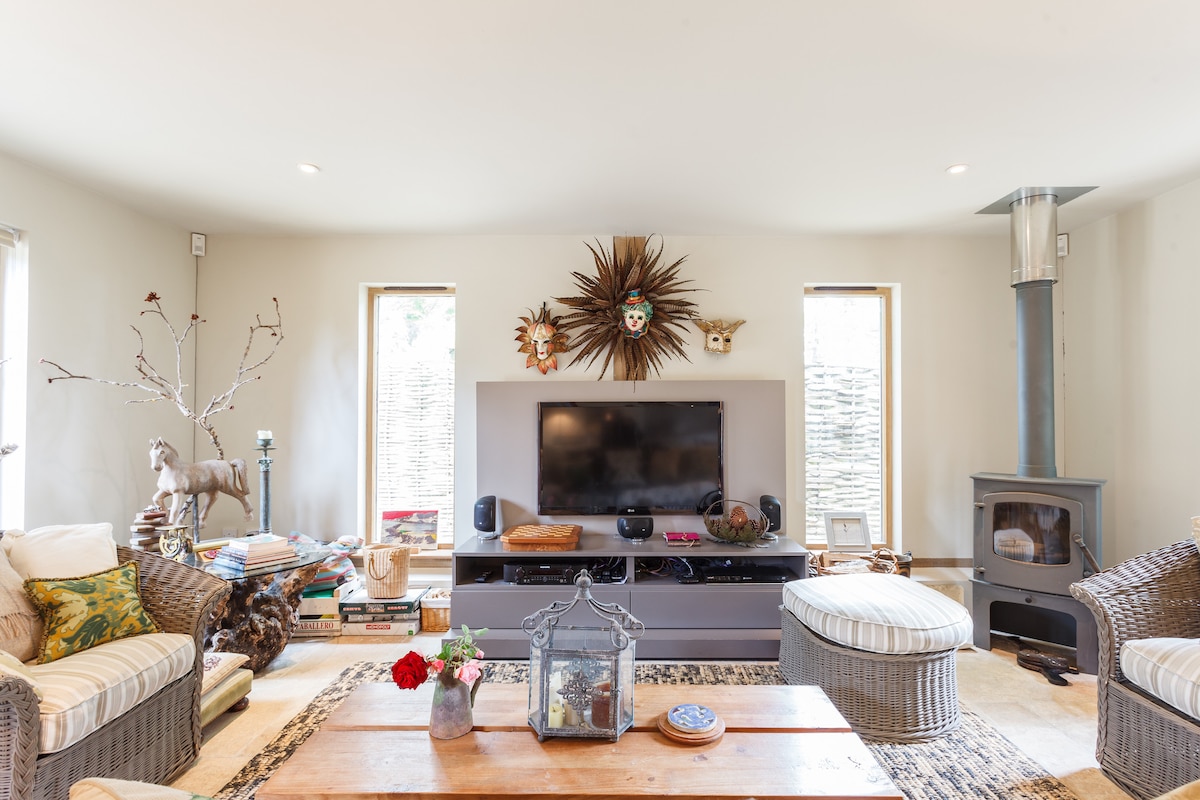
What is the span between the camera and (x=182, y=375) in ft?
12.4

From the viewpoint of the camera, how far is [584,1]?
5.52 feet

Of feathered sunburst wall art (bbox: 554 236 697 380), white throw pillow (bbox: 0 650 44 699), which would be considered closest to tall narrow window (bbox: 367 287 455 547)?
feathered sunburst wall art (bbox: 554 236 697 380)

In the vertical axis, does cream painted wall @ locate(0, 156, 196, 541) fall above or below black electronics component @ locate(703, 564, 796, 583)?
above

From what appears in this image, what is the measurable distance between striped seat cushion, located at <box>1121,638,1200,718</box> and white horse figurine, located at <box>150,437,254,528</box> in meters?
4.05

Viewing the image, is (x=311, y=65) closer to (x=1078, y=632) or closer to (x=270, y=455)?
(x=270, y=455)

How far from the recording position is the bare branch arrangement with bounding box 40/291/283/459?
3.28 metres

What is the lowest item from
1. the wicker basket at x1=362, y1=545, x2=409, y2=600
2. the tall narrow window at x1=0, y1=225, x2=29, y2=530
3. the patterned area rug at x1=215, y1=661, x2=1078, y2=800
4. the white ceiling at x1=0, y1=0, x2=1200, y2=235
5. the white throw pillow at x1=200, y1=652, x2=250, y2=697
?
the patterned area rug at x1=215, y1=661, x2=1078, y2=800

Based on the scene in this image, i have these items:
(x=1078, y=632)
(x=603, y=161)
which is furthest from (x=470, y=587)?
(x=1078, y=632)

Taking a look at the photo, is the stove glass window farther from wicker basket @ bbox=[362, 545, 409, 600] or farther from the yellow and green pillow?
the yellow and green pillow

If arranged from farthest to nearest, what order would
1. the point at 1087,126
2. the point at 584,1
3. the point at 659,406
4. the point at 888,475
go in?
the point at 888,475 → the point at 659,406 → the point at 1087,126 → the point at 584,1

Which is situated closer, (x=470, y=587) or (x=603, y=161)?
(x=603, y=161)

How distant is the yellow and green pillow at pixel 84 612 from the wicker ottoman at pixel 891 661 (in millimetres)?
2515

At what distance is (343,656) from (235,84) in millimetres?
2645

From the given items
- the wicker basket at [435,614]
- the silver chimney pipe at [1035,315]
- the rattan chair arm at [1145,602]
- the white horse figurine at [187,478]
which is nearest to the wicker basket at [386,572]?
the wicker basket at [435,614]
